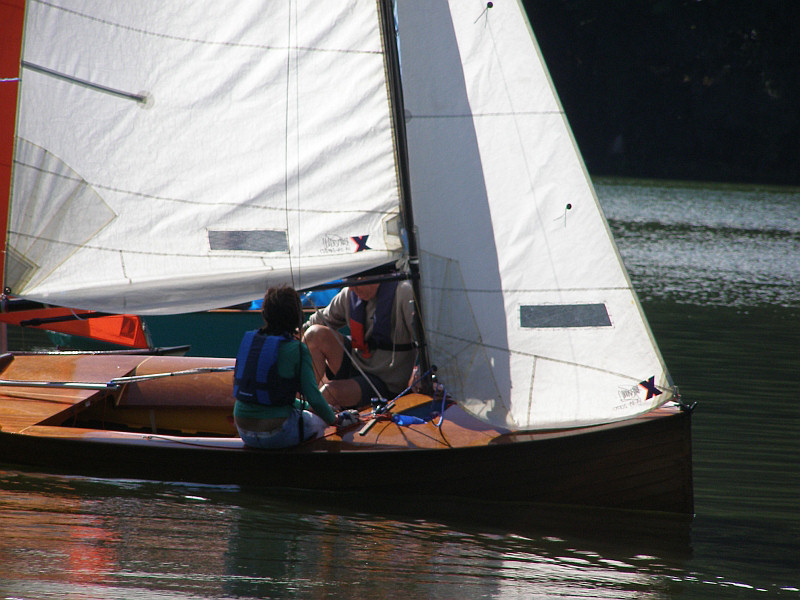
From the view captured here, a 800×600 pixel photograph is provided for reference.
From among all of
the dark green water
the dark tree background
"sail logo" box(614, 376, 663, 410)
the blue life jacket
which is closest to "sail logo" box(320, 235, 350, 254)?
the blue life jacket

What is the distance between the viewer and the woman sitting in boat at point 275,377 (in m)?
5.01

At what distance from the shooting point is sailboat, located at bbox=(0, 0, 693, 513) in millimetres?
5191

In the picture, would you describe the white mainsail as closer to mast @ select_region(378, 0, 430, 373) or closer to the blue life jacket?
mast @ select_region(378, 0, 430, 373)

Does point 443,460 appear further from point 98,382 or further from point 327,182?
point 98,382

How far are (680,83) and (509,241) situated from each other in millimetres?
38687

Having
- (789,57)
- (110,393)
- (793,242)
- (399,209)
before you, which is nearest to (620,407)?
(399,209)

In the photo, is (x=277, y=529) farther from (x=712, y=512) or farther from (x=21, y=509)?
(x=712, y=512)

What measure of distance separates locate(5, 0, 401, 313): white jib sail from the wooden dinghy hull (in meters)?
0.73

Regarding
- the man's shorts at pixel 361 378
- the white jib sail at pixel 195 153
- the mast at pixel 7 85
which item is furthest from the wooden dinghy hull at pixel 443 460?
the mast at pixel 7 85

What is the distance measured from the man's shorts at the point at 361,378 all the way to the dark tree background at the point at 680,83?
32031 millimetres

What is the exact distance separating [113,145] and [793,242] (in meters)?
15.5

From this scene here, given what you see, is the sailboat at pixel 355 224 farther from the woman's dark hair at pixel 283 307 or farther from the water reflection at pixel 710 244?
the water reflection at pixel 710 244

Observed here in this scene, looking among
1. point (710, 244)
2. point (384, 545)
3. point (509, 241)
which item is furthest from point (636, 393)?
point (710, 244)

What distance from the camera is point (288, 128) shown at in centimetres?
554
